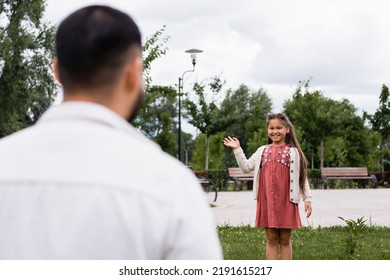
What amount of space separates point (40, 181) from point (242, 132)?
49.5 metres

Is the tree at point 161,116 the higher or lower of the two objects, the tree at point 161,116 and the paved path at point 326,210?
the higher

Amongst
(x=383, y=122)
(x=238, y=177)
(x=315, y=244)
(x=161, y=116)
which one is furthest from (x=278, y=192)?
(x=161, y=116)

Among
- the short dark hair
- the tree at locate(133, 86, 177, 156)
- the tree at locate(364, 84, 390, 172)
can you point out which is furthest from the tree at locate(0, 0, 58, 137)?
the short dark hair

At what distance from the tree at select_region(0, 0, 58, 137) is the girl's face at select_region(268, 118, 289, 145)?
80.1 ft

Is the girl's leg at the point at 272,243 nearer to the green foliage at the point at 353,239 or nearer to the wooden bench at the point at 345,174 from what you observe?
the green foliage at the point at 353,239

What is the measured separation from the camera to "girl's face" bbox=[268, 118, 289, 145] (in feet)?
21.7

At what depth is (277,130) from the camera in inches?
261

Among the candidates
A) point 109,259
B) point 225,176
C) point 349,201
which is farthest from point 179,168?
point 225,176

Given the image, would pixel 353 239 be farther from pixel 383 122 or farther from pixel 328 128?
pixel 383 122

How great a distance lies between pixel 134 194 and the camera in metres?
1.26

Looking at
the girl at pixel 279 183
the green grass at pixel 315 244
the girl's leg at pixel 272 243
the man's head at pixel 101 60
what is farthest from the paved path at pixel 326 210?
the man's head at pixel 101 60

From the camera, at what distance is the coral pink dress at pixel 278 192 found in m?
6.52

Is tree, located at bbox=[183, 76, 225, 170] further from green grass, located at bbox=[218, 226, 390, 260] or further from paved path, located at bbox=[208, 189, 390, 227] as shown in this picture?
green grass, located at bbox=[218, 226, 390, 260]

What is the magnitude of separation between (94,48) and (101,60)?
3 centimetres
